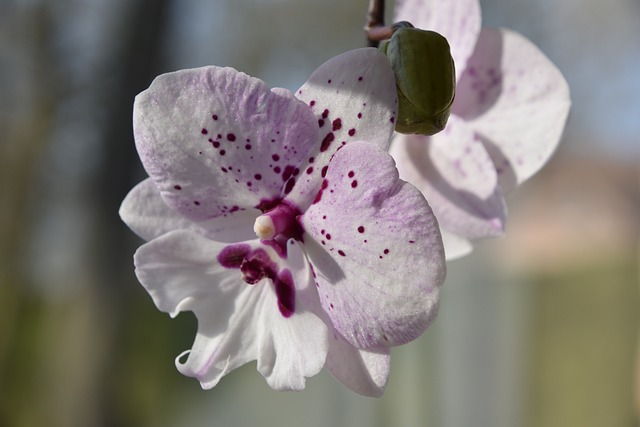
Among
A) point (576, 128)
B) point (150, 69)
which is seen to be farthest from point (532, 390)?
point (150, 69)

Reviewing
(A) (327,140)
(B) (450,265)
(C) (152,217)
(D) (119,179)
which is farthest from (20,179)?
(A) (327,140)

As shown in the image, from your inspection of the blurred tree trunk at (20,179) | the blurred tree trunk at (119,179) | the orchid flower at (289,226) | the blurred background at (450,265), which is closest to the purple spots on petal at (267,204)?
the orchid flower at (289,226)

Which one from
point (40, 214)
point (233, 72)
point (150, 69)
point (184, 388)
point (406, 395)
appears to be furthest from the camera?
point (184, 388)

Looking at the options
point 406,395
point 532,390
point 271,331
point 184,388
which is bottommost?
point 184,388

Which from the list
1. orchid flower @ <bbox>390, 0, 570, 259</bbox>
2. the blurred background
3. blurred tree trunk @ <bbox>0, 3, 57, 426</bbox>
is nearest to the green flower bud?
orchid flower @ <bbox>390, 0, 570, 259</bbox>

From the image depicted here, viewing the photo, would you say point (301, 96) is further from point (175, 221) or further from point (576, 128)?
point (576, 128)

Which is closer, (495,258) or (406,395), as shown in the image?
(406,395)

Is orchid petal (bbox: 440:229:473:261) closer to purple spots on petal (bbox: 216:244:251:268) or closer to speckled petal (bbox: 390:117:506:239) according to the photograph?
speckled petal (bbox: 390:117:506:239)

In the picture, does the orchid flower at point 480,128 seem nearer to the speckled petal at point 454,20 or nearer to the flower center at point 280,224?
the speckled petal at point 454,20
